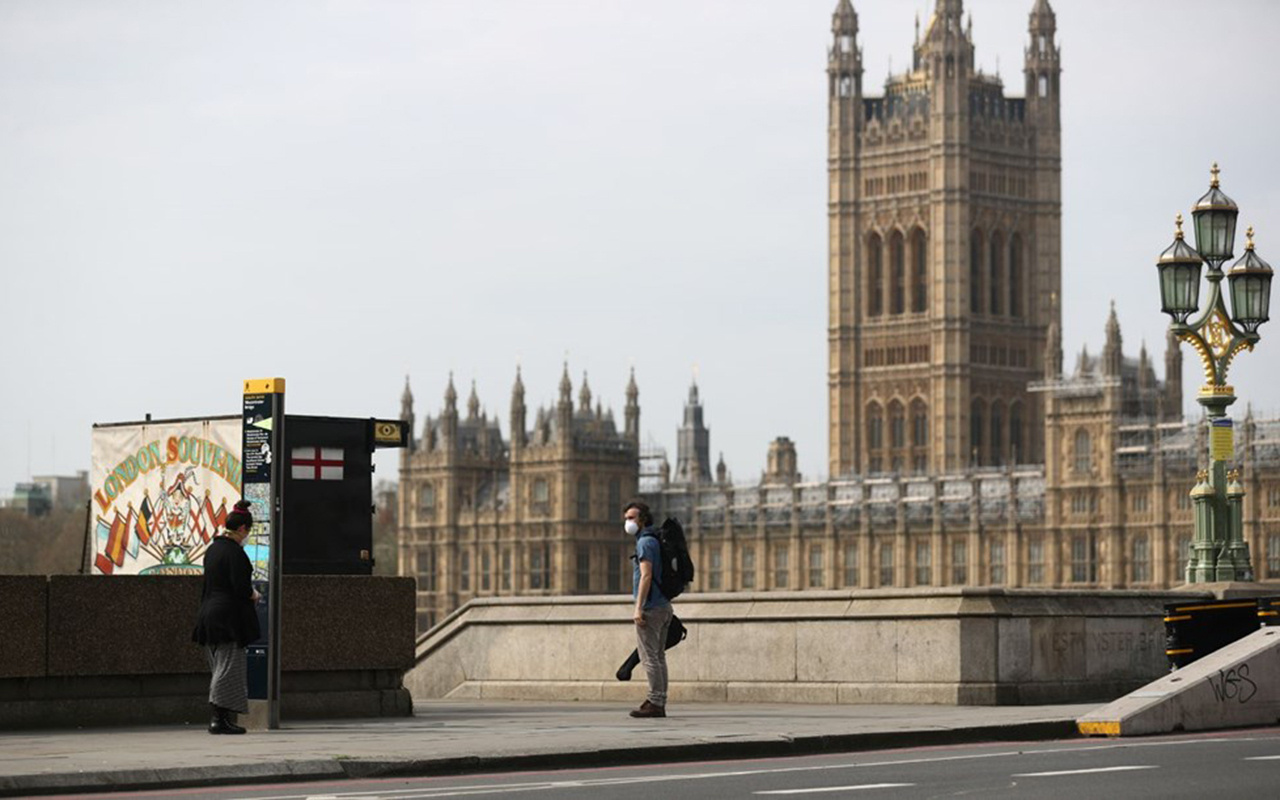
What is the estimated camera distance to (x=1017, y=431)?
140 m

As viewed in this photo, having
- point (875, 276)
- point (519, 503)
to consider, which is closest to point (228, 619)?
point (519, 503)

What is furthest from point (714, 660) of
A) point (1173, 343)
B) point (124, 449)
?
point (1173, 343)

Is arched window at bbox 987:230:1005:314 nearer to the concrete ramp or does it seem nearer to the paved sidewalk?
the paved sidewalk

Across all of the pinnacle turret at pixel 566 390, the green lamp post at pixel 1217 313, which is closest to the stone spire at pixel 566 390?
the pinnacle turret at pixel 566 390

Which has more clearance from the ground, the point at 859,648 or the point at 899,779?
the point at 859,648

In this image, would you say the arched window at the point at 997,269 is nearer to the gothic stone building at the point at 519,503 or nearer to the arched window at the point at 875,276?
the arched window at the point at 875,276

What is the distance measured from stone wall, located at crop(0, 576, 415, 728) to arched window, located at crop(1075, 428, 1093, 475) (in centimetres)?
9257

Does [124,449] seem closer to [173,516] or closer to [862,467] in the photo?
[173,516]

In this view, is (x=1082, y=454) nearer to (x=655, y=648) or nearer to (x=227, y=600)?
(x=655, y=648)

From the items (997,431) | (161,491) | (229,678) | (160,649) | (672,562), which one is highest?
(997,431)

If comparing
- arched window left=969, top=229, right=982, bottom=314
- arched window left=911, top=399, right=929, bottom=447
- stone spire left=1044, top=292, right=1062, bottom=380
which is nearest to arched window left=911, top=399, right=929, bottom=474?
arched window left=911, top=399, right=929, bottom=447

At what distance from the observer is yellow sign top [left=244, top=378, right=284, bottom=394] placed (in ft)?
64.0

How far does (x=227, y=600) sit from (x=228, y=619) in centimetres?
14

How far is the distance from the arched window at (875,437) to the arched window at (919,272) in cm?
580
